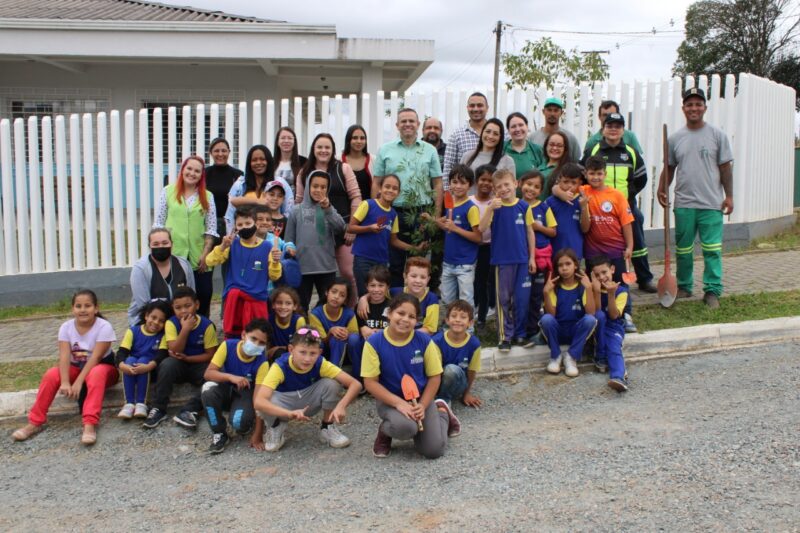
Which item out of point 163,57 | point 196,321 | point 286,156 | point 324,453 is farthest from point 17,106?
point 324,453

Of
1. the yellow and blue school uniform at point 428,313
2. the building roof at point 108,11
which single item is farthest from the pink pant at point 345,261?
the building roof at point 108,11

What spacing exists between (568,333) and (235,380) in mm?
2616

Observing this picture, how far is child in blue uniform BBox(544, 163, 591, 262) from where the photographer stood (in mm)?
5797

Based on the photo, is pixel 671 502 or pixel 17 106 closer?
pixel 671 502

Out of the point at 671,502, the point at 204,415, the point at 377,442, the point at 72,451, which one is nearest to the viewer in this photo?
the point at 671,502

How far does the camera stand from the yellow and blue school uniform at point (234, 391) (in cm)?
470

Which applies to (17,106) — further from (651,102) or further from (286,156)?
(651,102)

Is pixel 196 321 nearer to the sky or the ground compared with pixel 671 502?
nearer to the sky

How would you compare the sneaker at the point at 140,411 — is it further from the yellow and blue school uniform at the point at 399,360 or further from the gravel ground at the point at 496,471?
the yellow and blue school uniform at the point at 399,360

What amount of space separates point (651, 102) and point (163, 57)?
28.5 feet

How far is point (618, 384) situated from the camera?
16.8 feet

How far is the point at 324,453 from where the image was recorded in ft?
14.9

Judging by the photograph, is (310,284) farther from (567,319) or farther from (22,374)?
(22,374)

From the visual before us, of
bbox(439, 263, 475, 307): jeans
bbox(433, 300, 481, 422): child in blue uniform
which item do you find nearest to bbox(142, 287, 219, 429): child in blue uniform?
bbox(433, 300, 481, 422): child in blue uniform
